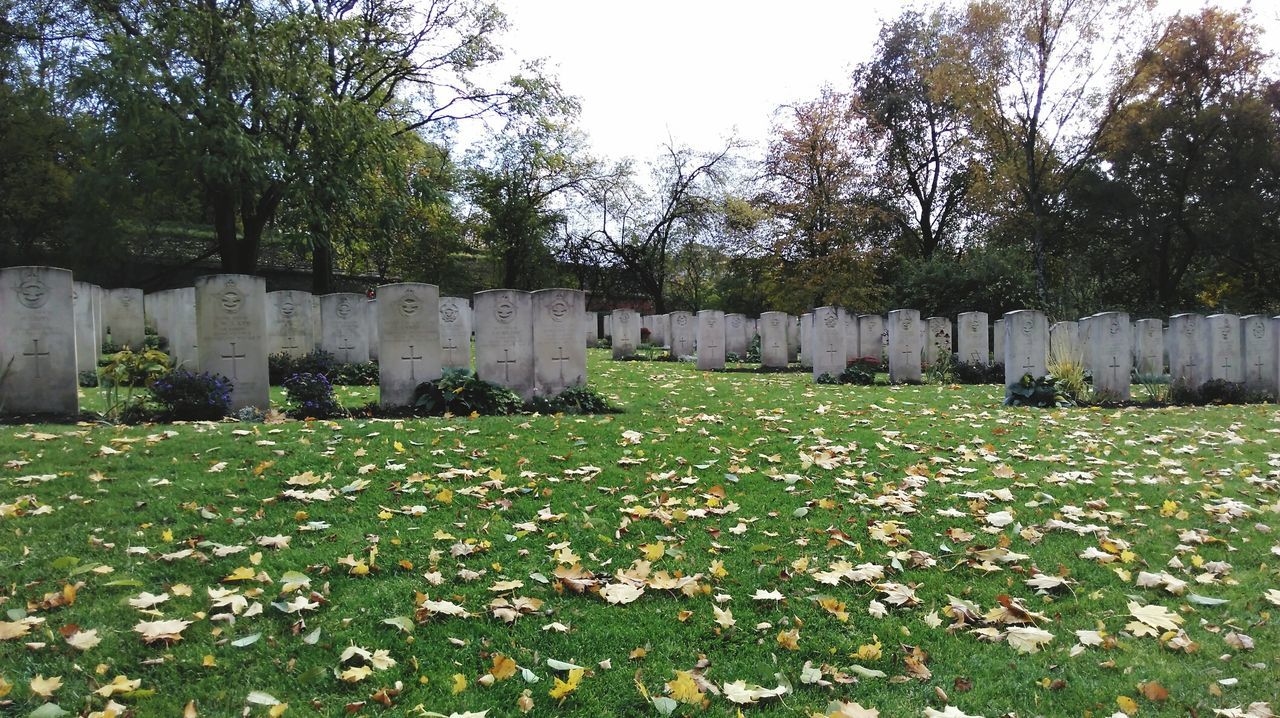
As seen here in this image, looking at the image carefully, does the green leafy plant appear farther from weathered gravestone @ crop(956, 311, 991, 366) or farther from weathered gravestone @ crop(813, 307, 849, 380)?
weathered gravestone @ crop(956, 311, 991, 366)

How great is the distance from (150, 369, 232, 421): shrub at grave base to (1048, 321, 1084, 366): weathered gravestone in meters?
13.9

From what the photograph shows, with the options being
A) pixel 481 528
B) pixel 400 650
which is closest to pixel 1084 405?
pixel 481 528

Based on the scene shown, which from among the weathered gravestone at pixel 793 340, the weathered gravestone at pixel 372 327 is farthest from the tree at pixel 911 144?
the weathered gravestone at pixel 372 327

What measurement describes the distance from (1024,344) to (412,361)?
1081 centimetres

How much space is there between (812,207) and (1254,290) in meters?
18.5

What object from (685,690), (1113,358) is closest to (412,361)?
(685,690)

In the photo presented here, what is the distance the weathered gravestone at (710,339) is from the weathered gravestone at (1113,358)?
31.1 feet

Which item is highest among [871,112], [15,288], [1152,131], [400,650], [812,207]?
[871,112]

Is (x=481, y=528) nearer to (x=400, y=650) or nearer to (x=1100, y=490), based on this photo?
(x=400, y=650)

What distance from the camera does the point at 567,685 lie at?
9.55 feet

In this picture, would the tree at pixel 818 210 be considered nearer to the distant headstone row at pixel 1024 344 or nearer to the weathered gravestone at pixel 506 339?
the distant headstone row at pixel 1024 344

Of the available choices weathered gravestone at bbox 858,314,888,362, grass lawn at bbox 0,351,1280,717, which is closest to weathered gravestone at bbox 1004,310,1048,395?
grass lawn at bbox 0,351,1280,717

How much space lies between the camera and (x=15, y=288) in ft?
27.3

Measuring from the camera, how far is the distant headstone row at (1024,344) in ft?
41.4
